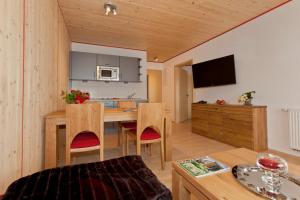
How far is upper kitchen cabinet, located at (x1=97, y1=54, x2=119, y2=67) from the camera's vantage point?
13.4 feet

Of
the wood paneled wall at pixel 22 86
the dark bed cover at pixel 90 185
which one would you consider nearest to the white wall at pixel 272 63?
the dark bed cover at pixel 90 185

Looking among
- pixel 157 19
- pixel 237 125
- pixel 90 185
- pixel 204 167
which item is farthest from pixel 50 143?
pixel 237 125

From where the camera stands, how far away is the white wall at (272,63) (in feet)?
7.83

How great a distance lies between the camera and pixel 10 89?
104 centimetres

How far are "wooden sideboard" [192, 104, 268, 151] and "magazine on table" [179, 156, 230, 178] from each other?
1.99 metres

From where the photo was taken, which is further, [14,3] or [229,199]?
[14,3]

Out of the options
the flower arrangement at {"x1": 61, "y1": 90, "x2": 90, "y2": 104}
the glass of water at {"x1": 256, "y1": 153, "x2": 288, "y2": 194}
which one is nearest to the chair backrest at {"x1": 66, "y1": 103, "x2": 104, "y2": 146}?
the flower arrangement at {"x1": 61, "y1": 90, "x2": 90, "y2": 104}

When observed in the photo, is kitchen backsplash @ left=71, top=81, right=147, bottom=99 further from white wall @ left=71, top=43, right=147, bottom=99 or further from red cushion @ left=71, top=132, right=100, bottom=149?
red cushion @ left=71, top=132, right=100, bottom=149

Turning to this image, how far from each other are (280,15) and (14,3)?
12.1ft

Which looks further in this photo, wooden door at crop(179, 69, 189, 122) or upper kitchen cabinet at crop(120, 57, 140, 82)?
wooden door at crop(179, 69, 189, 122)

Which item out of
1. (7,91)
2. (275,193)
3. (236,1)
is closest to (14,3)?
(7,91)

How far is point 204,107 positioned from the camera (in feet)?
12.0

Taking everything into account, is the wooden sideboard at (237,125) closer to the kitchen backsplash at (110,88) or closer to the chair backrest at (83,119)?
the kitchen backsplash at (110,88)

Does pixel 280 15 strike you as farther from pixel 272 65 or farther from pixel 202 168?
pixel 202 168
